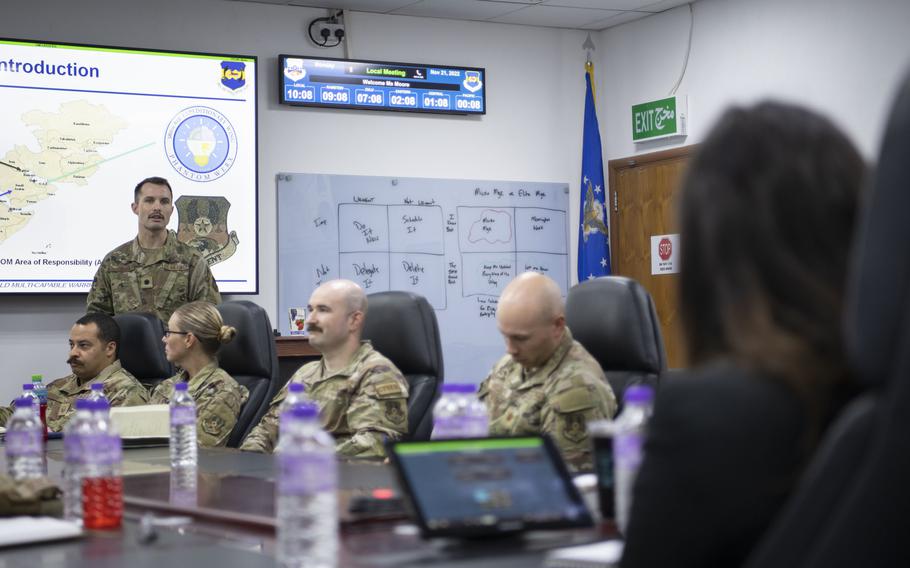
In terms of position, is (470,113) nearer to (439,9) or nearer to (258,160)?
(439,9)

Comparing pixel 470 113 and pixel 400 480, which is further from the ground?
pixel 470 113

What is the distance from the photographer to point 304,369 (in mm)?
3971

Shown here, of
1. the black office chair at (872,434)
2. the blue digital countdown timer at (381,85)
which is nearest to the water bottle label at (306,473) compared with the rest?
the black office chair at (872,434)

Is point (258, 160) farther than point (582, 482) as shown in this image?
Yes

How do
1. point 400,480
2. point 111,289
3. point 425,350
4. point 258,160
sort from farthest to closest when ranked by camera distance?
point 258,160, point 111,289, point 425,350, point 400,480

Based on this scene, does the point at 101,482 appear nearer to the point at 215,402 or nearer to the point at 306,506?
the point at 306,506

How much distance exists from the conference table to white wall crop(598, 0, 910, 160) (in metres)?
3.76

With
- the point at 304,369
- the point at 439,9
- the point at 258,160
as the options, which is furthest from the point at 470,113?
the point at 304,369

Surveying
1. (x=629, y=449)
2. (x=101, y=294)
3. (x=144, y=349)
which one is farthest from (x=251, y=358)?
(x=629, y=449)

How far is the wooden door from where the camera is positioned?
7188 mm

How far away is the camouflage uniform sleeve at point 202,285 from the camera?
5.77 meters

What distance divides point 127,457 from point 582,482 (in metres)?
1.61

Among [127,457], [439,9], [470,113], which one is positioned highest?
[439,9]

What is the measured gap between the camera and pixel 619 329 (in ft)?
10.4
